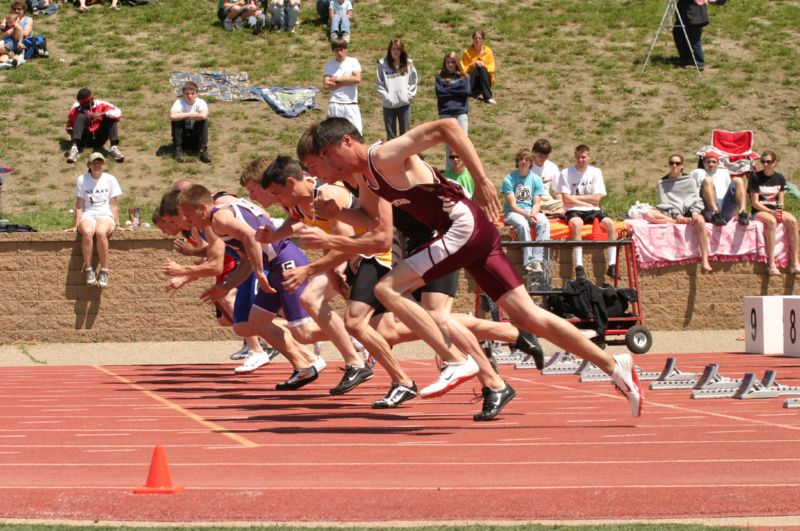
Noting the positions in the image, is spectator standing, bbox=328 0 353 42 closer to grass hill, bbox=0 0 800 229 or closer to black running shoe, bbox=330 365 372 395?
grass hill, bbox=0 0 800 229

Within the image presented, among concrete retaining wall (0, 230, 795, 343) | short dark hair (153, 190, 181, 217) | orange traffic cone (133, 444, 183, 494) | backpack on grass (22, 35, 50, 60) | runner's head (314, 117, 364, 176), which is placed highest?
runner's head (314, 117, 364, 176)

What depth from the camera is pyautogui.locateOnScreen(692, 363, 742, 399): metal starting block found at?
34.0 ft

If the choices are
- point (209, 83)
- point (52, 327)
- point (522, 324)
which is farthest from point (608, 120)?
point (522, 324)

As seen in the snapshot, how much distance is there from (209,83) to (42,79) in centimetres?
341

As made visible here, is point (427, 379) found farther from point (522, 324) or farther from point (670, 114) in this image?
point (670, 114)

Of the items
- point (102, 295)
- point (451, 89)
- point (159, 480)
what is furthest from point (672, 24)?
point (159, 480)

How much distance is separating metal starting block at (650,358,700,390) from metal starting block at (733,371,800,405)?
96cm

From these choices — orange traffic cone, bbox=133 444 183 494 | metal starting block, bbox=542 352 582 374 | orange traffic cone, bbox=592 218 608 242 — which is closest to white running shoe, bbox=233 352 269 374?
metal starting block, bbox=542 352 582 374

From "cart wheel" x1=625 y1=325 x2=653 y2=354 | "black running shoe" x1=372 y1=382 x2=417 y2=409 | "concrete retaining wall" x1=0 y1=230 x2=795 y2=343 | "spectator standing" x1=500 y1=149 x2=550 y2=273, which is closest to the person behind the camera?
"black running shoe" x1=372 y1=382 x2=417 y2=409

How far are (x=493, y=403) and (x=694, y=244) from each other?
10.2 meters

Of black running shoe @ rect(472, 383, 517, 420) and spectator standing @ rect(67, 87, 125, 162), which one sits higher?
black running shoe @ rect(472, 383, 517, 420)

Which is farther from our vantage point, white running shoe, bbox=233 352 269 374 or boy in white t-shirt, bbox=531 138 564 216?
boy in white t-shirt, bbox=531 138 564 216

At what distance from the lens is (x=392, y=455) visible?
23.8ft

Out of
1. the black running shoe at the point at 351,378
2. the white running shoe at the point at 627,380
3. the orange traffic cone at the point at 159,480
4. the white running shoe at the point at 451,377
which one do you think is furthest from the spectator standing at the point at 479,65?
the orange traffic cone at the point at 159,480
